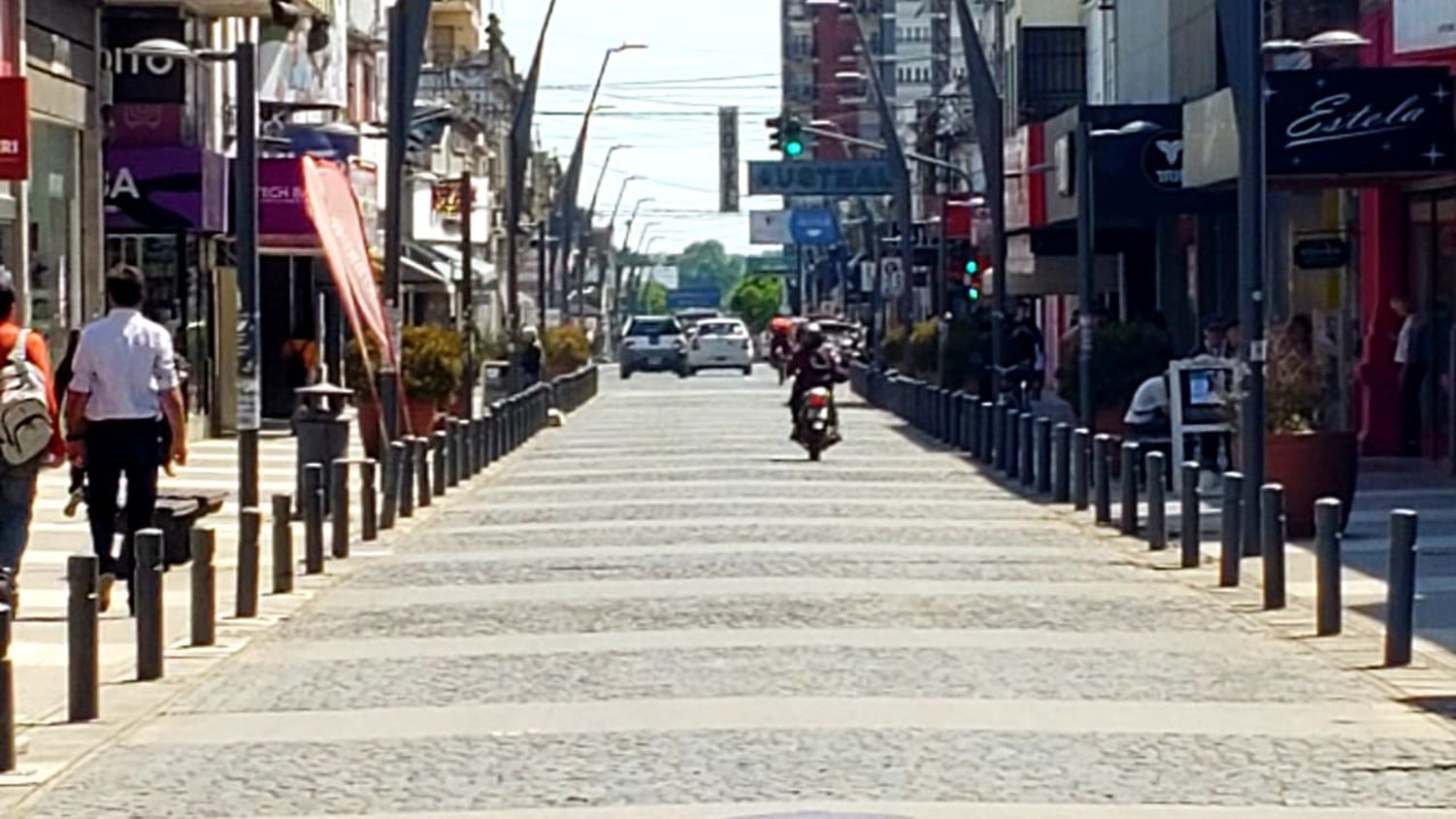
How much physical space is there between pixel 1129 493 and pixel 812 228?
345 ft

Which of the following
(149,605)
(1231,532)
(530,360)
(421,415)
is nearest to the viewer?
(149,605)

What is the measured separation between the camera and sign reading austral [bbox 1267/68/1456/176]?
30.0 meters

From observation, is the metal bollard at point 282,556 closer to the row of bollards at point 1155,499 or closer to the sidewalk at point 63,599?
the sidewalk at point 63,599

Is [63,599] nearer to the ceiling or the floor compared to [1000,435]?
nearer to the floor

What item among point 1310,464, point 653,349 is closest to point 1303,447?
point 1310,464

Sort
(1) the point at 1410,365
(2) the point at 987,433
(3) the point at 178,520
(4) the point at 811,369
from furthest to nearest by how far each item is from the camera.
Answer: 1. (4) the point at 811,369
2. (2) the point at 987,433
3. (1) the point at 1410,365
4. (3) the point at 178,520

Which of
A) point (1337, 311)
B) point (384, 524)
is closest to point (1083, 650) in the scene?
point (384, 524)

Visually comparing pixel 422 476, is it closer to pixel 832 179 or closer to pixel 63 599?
pixel 63 599

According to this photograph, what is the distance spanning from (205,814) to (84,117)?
2545 cm

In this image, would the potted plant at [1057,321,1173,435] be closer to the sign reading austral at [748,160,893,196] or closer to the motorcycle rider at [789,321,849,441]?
the motorcycle rider at [789,321,849,441]

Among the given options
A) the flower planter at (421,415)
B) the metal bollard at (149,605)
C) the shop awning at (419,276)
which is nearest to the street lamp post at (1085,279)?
the flower planter at (421,415)

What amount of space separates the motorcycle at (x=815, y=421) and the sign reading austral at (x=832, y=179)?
62.6 m

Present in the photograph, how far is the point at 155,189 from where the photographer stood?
3912cm

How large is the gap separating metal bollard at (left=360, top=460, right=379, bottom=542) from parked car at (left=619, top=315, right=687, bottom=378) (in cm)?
5751
